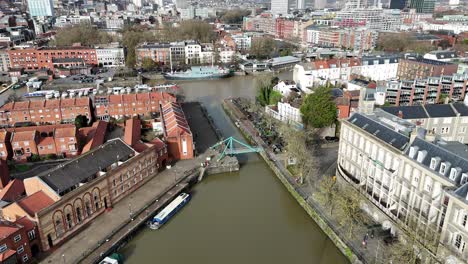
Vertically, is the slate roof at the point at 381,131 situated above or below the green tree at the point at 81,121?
above

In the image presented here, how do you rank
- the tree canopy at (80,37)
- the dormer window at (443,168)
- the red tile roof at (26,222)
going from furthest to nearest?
1. the tree canopy at (80,37)
2. the red tile roof at (26,222)
3. the dormer window at (443,168)

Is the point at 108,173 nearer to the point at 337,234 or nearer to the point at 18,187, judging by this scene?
the point at 18,187

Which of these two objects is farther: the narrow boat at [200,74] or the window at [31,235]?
the narrow boat at [200,74]

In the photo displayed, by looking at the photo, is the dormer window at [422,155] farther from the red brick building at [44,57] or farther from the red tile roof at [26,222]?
the red brick building at [44,57]

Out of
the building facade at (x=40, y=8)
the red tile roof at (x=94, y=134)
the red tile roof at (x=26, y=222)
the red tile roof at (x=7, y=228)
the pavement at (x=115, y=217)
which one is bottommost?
the pavement at (x=115, y=217)

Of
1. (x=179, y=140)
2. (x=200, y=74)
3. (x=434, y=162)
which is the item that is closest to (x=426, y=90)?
(x=434, y=162)

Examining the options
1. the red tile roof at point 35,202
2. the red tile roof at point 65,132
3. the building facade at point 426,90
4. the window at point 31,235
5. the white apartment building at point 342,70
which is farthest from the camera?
the white apartment building at point 342,70

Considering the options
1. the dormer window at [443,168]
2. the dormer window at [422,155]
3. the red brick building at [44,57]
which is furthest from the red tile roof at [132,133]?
the red brick building at [44,57]

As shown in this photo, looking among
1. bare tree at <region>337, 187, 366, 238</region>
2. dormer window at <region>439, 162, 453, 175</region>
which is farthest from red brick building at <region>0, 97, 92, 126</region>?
dormer window at <region>439, 162, 453, 175</region>
